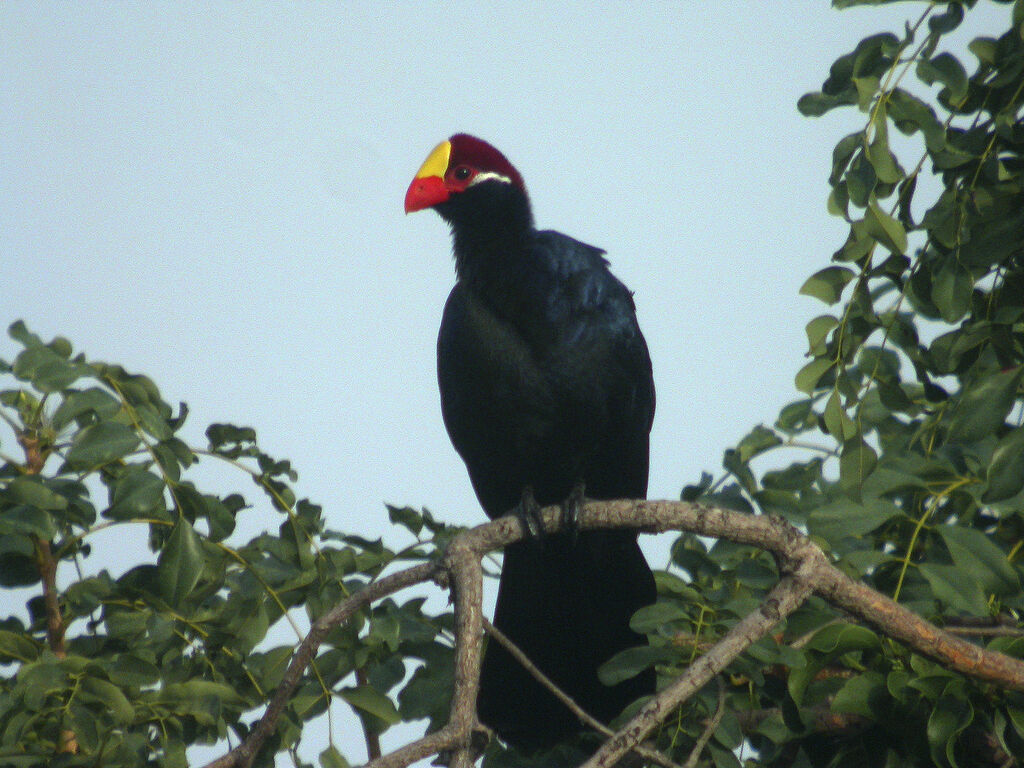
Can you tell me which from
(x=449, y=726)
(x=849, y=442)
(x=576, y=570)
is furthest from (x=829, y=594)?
Result: (x=576, y=570)

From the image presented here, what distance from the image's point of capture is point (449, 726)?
5.69ft

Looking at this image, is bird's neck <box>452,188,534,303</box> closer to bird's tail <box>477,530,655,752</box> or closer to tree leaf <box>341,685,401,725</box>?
bird's tail <box>477,530,655,752</box>

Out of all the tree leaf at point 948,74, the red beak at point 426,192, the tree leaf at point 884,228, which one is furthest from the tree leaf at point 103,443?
the red beak at point 426,192

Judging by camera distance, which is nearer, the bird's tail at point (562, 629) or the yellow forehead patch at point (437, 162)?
the bird's tail at point (562, 629)

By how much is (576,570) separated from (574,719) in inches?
20.1

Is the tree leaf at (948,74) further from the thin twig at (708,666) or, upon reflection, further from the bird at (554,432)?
the bird at (554,432)

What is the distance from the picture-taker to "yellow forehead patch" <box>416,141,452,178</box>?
365 centimetres

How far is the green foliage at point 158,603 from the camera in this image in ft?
6.47

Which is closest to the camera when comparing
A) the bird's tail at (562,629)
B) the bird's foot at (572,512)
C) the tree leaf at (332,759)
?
the tree leaf at (332,759)

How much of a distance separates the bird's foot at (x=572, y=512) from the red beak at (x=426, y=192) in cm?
117

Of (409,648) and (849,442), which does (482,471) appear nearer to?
(409,648)

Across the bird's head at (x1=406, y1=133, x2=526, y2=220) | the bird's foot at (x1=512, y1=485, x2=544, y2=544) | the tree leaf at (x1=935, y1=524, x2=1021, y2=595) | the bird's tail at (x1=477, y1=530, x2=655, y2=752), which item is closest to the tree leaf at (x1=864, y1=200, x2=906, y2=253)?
the tree leaf at (x1=935, y1=524, x2=1021, y2=595)

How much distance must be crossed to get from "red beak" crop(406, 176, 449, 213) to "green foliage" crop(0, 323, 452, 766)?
1.45m

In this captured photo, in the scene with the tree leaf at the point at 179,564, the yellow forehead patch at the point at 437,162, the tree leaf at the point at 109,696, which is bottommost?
the tree leaf at the point at 109,696
